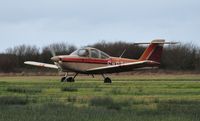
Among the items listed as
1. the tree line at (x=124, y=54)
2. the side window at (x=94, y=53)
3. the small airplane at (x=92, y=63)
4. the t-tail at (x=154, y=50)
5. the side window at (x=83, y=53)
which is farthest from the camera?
the tree line at (x=124, y=54)

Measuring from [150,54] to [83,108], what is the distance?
100.0ft

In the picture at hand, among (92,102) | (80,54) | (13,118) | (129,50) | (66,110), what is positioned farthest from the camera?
(129,50)

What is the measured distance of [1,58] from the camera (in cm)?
8794

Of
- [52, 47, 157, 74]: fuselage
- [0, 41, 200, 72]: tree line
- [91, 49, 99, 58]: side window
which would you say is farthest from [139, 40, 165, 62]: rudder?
[0, 41, 200, 72]: tree line

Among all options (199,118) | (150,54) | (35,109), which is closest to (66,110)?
(35,109)

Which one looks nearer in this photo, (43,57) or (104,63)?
(104,63)

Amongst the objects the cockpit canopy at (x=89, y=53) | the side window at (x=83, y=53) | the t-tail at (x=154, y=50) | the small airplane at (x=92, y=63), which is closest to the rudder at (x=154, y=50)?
the t-tail at (x=154, y=50)

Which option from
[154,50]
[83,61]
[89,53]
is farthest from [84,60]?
[154,50]

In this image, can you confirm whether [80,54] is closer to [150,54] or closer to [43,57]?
[150,54]

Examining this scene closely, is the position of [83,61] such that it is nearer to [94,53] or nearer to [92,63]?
[92,63]

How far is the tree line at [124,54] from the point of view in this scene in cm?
7719

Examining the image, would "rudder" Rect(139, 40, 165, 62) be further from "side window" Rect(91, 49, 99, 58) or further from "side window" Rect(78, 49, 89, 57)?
"side window" Rect(78, 49, 89, 57)

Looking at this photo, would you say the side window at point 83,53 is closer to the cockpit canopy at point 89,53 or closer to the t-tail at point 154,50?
the cockpit canopy at point 89,53

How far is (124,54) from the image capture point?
82.8 meters
